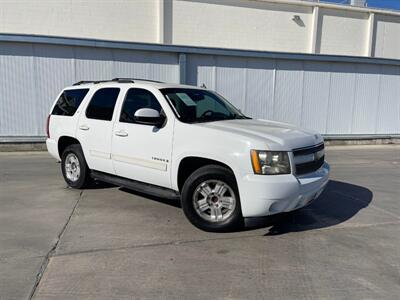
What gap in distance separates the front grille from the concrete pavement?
74 cm

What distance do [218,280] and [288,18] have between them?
1757 centimetres

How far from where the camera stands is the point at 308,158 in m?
4.83

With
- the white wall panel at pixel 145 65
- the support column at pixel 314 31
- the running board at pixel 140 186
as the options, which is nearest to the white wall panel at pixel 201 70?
the white wall panel at pixel 145 65

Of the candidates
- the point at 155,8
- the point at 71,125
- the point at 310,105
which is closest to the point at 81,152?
the point at 71,125

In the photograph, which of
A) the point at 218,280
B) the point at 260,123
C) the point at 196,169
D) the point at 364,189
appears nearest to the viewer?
the point at 218,280

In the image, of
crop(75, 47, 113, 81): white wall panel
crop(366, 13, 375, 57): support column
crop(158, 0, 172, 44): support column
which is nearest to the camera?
crop(75, 47, 113, 81): white wall panel

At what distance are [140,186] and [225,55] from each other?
8789 mm

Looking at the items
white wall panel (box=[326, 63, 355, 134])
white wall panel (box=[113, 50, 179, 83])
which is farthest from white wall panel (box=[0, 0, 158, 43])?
white wall panel (box=[326, 63, 355, 134])

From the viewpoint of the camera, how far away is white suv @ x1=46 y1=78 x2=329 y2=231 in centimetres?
445

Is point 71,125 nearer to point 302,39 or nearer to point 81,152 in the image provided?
point 81,152

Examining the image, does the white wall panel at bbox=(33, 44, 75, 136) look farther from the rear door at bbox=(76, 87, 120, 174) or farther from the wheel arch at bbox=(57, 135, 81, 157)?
the rear door at bbox=(76, 87, 120, 174)

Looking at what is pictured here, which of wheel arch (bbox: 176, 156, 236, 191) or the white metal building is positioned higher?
the white metal building

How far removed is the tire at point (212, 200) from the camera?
4688 mm

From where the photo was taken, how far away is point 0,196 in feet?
21.4
